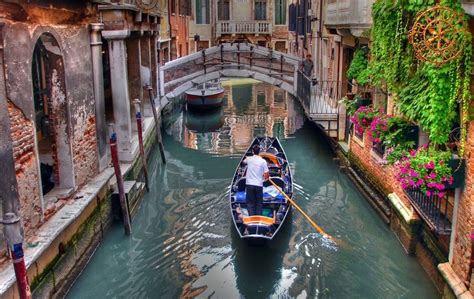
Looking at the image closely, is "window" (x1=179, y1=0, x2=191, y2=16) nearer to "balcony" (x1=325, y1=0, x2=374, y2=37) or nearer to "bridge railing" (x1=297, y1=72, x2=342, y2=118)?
"bridge railing" (x1=297, y1=72, x2=342, y2=118)

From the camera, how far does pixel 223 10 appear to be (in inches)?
1019

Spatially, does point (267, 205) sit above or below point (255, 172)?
below

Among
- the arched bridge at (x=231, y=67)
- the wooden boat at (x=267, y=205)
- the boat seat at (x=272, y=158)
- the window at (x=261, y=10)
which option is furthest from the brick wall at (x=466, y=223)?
the window at (x=261, y=10)

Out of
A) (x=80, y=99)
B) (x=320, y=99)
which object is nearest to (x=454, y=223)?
(x=80, y=99)

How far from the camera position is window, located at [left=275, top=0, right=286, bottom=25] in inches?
1037

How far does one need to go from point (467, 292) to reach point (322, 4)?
10.8 meters

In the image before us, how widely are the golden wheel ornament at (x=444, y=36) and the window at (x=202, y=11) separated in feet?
63.0

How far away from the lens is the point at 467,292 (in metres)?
4.68

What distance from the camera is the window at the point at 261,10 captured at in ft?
86.5

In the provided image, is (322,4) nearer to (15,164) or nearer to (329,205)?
(329,205)

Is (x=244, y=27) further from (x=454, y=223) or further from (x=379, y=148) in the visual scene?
(x=454, y=223)

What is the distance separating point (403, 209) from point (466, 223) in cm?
192

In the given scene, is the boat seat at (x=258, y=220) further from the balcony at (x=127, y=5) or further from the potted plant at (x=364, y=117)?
the balcony at (x=127, y=5)

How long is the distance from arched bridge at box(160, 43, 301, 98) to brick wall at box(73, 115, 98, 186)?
22.6 feet
